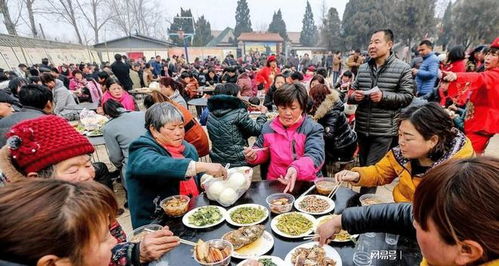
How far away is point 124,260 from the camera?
4.91 ft

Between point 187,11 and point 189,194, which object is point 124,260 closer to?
point 189,194

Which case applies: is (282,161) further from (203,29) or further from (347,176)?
(203,29)

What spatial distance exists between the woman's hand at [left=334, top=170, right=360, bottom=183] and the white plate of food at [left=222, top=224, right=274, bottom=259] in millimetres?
901

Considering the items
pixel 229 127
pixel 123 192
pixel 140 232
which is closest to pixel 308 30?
pixel 123 192

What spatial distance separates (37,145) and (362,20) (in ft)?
117

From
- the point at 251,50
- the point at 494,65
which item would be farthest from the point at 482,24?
the point at 494,65

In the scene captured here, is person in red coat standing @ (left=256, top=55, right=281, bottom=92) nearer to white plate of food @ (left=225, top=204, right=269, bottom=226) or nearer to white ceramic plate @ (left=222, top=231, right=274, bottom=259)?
white plate of food @ (left=225, top=204, right=269, bottom=226)

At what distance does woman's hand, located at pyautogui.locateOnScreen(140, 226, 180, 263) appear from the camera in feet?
4.94

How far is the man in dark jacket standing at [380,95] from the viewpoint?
11.1ft

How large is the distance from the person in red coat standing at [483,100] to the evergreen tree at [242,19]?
63212 mm

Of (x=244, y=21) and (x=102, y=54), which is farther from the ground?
(x=244, y=21)

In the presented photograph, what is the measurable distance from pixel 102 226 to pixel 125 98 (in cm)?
532

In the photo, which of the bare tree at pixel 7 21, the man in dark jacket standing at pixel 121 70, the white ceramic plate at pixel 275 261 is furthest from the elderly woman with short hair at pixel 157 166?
the bare tree at pixel 7 21

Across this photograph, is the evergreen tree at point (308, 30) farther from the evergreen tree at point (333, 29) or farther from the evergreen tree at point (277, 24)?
the evergreen tree at point (333, 29)
